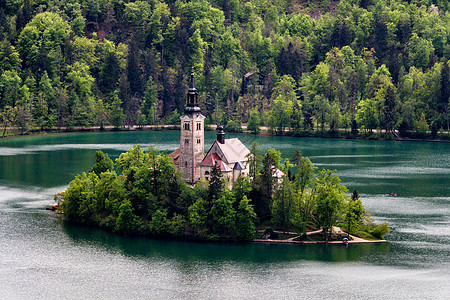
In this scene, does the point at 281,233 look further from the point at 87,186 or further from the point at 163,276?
the point at 87,186

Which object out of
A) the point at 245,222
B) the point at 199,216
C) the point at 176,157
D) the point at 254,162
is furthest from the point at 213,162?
the point at 245,222

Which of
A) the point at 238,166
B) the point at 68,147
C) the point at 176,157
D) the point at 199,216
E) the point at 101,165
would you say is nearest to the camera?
the point at 199,216

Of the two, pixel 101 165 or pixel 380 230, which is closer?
pixel 380 230

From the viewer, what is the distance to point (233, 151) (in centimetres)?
10744

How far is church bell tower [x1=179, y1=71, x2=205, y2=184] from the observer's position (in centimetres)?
10556

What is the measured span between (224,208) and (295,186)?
438 inches

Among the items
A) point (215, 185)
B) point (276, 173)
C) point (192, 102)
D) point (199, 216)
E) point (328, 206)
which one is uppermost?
point (192, 102)

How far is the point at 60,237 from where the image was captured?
9881 cm

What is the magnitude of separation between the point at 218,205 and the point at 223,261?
8178mm

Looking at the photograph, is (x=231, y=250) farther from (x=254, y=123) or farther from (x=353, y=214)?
(x=254, y=123)

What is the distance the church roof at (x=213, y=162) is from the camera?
10419cm

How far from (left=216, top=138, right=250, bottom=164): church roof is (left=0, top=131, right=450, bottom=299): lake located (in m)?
14.5

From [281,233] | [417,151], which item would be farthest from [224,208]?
[417,151]

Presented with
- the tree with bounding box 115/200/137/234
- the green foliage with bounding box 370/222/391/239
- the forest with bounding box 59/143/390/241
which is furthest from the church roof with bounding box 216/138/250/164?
the green foliage with bounding box 370/222/391/239
